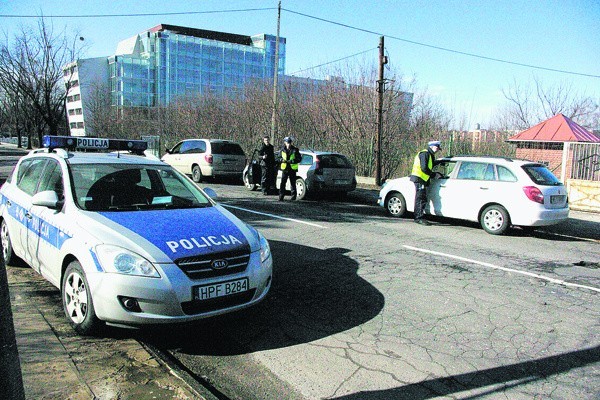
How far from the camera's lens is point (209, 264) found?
159 inches

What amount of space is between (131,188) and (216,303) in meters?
1.90

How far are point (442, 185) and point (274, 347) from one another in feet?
24.8

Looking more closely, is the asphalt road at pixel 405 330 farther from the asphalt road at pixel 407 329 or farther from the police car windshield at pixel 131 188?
the police car windshield at pixel 131 188

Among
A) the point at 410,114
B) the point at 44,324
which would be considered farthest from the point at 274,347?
the point at 410,114

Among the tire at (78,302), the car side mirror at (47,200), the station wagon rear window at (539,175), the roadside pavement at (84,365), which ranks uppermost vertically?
the station wagon rear window at (539,175)

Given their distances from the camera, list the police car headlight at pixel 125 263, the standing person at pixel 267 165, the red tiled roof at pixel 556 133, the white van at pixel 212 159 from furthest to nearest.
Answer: the red tiled roof at pixel 556 133 < the white van at pixel 212 159 < the standing person at pixel 267 165 < the police car headlight at pixel 125 263

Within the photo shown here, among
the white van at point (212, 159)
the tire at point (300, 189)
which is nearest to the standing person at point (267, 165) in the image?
the tire at point (300, 189)

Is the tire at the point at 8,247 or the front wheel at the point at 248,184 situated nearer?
the tire at the point at 8,247

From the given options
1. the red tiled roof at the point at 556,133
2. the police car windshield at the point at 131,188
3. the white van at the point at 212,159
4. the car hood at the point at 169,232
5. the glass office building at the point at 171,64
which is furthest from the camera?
the glass office building at the point at 171,64

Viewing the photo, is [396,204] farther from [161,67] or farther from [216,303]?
[161,67]

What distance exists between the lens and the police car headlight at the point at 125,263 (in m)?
3.88

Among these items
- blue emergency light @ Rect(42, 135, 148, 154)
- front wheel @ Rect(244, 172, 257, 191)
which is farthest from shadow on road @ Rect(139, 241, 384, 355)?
front wheel @ Rect(244, 172, 257, 191)

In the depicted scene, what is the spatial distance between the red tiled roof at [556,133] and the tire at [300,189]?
14237mm

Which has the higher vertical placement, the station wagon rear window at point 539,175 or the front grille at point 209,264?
the station wagon rear window at point 539,175
